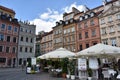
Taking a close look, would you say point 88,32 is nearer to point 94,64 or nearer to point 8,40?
point 8,40

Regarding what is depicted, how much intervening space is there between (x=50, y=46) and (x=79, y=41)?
18.4 metres

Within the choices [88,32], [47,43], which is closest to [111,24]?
[88,32]

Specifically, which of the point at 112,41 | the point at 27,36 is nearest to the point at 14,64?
the point at 27,36

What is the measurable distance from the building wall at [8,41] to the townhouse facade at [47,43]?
15225 mm

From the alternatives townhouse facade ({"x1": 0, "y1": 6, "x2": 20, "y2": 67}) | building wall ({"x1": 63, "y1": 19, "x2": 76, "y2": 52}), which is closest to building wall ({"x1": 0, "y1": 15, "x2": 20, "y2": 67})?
townhouse facade ({"x1": 0, "y1": 6, "x2": 20, "y2": 67})

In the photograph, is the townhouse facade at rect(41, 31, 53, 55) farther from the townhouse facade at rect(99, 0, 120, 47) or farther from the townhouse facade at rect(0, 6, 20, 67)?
the townhouse facade at rect(99, 0, 120, 47)

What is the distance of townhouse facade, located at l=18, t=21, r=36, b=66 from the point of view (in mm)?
47312

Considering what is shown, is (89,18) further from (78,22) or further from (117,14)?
(117,14)

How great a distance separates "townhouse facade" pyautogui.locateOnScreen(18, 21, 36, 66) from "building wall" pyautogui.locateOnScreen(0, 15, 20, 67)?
157 centimetres

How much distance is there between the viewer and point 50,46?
59.2 metres

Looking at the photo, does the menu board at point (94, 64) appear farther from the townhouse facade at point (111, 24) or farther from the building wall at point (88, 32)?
the building wall at point (88, 32)

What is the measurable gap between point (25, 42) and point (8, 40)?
608 cm

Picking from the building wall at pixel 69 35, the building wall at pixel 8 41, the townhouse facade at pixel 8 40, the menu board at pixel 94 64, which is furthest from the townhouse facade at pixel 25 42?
the menu board at pixel 94 64

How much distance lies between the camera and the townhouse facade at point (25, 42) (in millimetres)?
47312
